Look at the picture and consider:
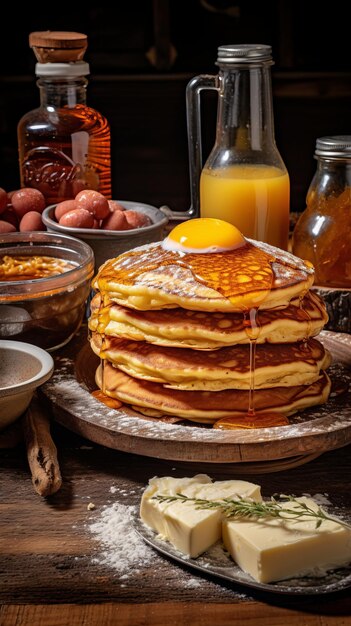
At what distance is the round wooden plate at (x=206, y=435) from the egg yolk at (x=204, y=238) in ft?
1.08

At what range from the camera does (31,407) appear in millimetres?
1829

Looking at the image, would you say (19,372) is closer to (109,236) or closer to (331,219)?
(109,236)

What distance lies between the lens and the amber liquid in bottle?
2.49 metres

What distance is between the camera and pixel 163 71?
186 inches

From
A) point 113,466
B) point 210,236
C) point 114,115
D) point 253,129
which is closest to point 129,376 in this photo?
point 113,466

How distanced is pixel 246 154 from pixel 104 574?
129cm

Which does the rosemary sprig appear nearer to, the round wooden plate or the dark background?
the round wooden plate

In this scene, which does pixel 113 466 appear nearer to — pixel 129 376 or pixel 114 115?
pixel 129 376

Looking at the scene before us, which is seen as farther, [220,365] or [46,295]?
[46,295]

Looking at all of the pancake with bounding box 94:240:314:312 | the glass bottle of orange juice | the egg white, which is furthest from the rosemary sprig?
the glass bottle of orange juice

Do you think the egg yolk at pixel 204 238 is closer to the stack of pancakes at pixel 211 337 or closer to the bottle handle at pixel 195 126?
the stack of pancakes at pixel 211 337

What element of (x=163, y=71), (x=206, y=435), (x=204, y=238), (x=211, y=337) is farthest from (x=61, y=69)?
(x=163, y=71)

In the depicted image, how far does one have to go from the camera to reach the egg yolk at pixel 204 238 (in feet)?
6.02

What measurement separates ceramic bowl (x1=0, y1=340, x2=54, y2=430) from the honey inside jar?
0.31 m
